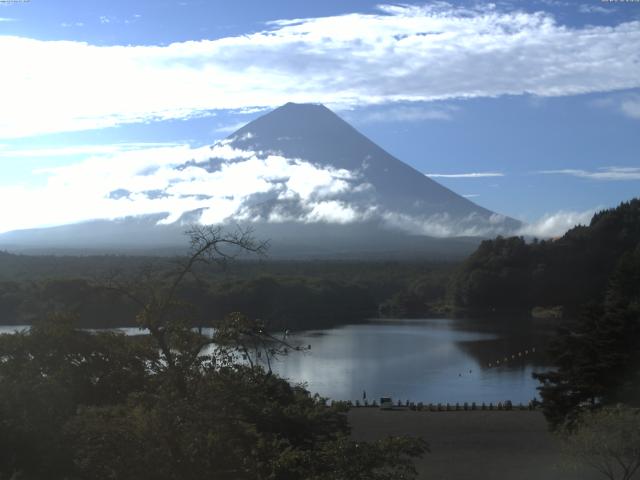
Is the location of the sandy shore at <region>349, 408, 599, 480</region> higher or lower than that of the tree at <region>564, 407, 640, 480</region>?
lower

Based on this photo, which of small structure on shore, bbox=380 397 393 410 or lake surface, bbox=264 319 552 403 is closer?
small structure on shore, bbox=380 397 393 410

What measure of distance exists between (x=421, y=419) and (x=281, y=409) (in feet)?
27.9

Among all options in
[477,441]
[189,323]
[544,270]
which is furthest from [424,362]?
[189,323]

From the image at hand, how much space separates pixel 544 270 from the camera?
38.1m

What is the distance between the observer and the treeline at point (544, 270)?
125ft

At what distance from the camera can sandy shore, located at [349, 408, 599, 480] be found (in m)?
9.67

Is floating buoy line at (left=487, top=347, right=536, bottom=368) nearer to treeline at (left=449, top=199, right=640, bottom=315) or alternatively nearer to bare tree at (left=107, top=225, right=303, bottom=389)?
treeline at (left=449, top=199, right=640, bottom=315)

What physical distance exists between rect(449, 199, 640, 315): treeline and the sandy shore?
24935 millimetres

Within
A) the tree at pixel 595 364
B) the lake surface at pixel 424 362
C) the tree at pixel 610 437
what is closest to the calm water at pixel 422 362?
the lake surface at pixel 424 362

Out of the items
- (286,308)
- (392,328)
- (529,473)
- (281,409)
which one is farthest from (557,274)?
(281,409)

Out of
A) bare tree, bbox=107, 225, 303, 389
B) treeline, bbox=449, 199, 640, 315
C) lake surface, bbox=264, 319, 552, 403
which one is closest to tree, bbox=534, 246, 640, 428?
lake surface, bbox=264, 319, 552, 403

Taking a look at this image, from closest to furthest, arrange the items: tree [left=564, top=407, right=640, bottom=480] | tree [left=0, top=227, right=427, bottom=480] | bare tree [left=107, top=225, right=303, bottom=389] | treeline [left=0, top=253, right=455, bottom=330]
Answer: tree [left=0, top=227, right=427, bottom=480] → bare tree [left=107, top=225, right=303, bottom=389] → tree [left=564, top=407, right=640, bottom=480] → treeline [left=0, top=253, right=455, bottom=330]

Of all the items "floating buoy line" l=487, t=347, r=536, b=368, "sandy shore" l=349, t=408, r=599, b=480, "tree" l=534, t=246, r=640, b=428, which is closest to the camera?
"sandy shore" l=349, t=408, r=599, b=480

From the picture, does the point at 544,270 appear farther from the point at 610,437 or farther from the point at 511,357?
the point at 610,437
